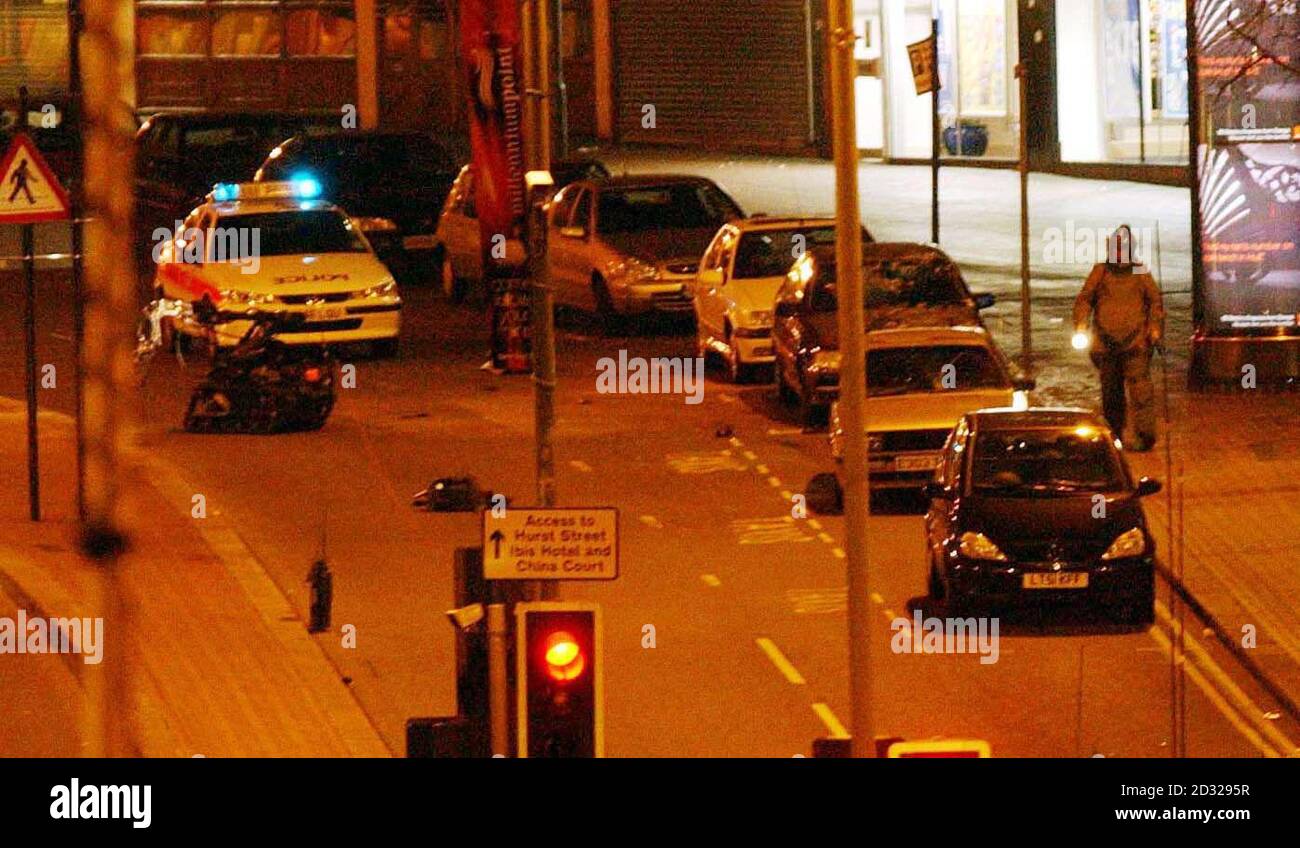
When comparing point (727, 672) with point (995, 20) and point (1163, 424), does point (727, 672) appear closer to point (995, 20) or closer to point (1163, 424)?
point (1163, 424)

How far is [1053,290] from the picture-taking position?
2783cm

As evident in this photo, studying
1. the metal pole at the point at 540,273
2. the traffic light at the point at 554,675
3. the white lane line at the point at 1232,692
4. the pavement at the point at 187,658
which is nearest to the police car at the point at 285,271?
the pavement at the point at 187,658

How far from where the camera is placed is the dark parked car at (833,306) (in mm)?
20484

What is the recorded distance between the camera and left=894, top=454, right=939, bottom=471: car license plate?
1755cm

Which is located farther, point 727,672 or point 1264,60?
point 1264,60

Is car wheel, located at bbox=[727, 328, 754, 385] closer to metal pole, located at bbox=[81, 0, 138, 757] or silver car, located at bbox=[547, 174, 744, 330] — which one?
silver car, located at bbox=[547, 174, 744, 330]

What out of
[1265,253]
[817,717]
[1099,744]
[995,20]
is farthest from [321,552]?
[995,20]

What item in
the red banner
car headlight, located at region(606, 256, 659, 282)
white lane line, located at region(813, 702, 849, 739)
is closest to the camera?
white lane line, located at region(813, 702, 849, 739)

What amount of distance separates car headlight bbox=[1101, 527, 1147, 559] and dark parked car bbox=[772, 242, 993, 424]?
20.0 ft

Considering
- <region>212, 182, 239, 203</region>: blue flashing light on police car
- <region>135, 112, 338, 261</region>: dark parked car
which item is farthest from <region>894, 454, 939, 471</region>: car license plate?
<region>135, 112, 338, 261</region>: dark parked car

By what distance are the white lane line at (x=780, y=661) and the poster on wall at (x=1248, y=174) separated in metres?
9.37

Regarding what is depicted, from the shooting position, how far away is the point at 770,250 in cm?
2388

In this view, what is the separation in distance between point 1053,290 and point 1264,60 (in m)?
7.20

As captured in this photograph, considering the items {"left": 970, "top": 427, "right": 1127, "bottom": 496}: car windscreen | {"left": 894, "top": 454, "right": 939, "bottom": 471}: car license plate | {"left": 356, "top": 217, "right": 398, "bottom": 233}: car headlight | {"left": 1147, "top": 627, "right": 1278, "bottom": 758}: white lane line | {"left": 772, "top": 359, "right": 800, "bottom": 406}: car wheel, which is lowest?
{"left": 1147, "top": 627, "right": 1278, "bottom": 758}: white lane line
